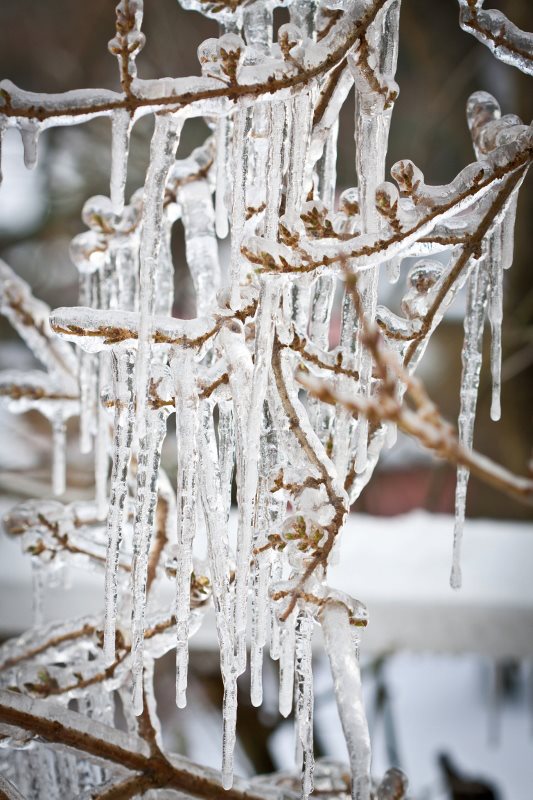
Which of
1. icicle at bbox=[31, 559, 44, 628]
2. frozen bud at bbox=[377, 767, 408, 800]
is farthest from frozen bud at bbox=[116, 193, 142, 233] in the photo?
frozen bud at bbox=[377, 767, 408, 800]

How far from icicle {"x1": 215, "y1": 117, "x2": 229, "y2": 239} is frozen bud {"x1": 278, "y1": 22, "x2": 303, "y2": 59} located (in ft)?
0.29

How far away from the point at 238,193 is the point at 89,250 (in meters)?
0.23

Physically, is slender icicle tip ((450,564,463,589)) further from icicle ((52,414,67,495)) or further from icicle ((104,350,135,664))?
icicle ((52,414,67,495))

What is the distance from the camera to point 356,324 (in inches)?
20.2

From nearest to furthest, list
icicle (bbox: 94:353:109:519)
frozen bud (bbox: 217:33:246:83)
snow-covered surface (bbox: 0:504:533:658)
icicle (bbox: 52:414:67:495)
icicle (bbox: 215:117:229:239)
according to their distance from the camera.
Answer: frozen bud (bbox: 217:33:246:83), icicle (bbox: 215:117:229:239), icicle (bbox: 94:353:109:519), icicle (bbox: 52:414:67:495), snow-covered surface (bbox: 0:504:533:658)

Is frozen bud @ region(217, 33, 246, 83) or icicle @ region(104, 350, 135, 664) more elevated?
frozen bud @ region(217, 33, 246, 83)

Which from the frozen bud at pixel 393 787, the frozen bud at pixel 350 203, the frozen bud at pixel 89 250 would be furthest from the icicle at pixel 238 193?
the frozen bud at pixel 393 787

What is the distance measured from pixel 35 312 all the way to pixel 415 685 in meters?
1.93

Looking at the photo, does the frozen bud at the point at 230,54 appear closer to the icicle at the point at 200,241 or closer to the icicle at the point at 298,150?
the icicle at the point at 298,150

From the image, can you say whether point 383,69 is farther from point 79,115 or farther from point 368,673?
point 368,673

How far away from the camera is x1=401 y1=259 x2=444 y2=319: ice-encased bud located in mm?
526

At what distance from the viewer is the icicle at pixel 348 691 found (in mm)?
444

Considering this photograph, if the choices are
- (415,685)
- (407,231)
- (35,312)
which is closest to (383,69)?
(407,231)

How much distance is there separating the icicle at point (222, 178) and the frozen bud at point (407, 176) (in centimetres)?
12
